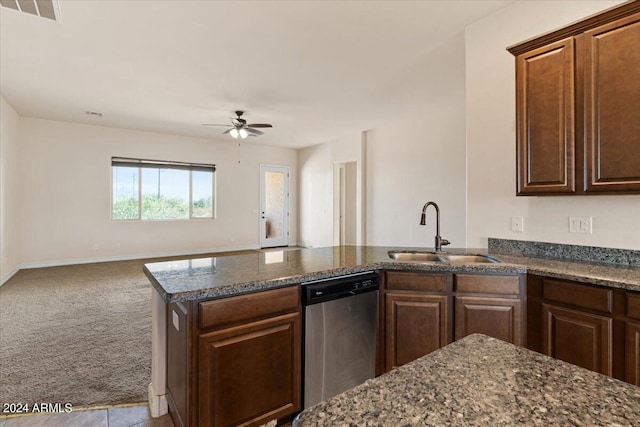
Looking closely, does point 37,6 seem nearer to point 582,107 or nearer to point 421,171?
point 582,107

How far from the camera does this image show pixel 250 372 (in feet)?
5.32

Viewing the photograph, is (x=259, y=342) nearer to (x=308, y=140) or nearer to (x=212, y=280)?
(x=212, y=280)

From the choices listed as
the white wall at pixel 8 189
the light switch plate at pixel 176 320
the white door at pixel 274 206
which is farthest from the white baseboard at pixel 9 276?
the light switch plate at pixel 176 320

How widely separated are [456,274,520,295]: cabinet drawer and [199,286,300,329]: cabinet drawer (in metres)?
1.04

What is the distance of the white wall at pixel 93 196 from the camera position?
235 inches

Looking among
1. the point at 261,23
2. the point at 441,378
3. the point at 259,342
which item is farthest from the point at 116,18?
the point at 441,378

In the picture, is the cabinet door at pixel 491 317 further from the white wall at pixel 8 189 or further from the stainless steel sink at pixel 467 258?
the white wall at pixel 8 189

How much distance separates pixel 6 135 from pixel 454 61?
6.56 metres

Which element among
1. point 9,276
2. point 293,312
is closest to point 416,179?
point 293,312

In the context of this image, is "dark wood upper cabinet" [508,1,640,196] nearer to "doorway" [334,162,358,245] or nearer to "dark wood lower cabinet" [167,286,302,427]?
"dark wood lower cabinet" [167,286,302,427]

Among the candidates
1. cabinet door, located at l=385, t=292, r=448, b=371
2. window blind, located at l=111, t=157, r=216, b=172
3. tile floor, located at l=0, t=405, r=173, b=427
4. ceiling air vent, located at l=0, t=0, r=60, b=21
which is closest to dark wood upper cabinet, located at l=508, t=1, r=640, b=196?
cabinet door, located at l=385, t=292, r=448, b=371

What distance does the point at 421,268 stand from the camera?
2.06m

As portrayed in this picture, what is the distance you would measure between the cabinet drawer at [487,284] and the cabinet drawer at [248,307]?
1040 mm

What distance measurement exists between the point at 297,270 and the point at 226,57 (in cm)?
274
